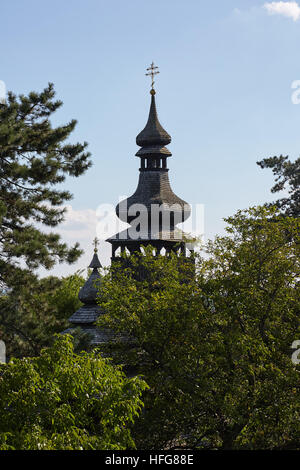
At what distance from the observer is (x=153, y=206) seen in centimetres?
3578

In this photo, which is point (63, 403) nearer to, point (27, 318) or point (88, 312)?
point (27, 318)

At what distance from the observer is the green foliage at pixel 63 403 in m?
14.1

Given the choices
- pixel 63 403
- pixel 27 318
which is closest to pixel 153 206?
pixel 27 318

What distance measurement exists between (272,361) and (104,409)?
20.3ft

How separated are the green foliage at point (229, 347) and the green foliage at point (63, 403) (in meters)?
3.09

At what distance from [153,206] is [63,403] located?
832 inches

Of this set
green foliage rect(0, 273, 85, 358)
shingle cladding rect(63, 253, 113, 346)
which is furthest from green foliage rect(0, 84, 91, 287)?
shingle cladding rect(63, 253, 113, 346)

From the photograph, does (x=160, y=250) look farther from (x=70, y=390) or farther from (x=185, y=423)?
(x=70, y=390)

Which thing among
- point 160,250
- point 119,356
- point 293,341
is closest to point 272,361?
point 293,341

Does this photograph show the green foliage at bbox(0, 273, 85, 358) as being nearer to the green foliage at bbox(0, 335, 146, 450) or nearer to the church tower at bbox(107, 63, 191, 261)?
the green foliage at bbox(0, 335, 146, 450)

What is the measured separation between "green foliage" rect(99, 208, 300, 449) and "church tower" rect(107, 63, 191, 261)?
13205 millimetres

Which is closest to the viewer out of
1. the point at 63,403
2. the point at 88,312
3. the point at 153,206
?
the point at 63,403

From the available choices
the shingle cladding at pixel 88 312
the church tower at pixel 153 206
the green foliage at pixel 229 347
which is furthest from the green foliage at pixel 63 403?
the church tower at pixel 153 206
